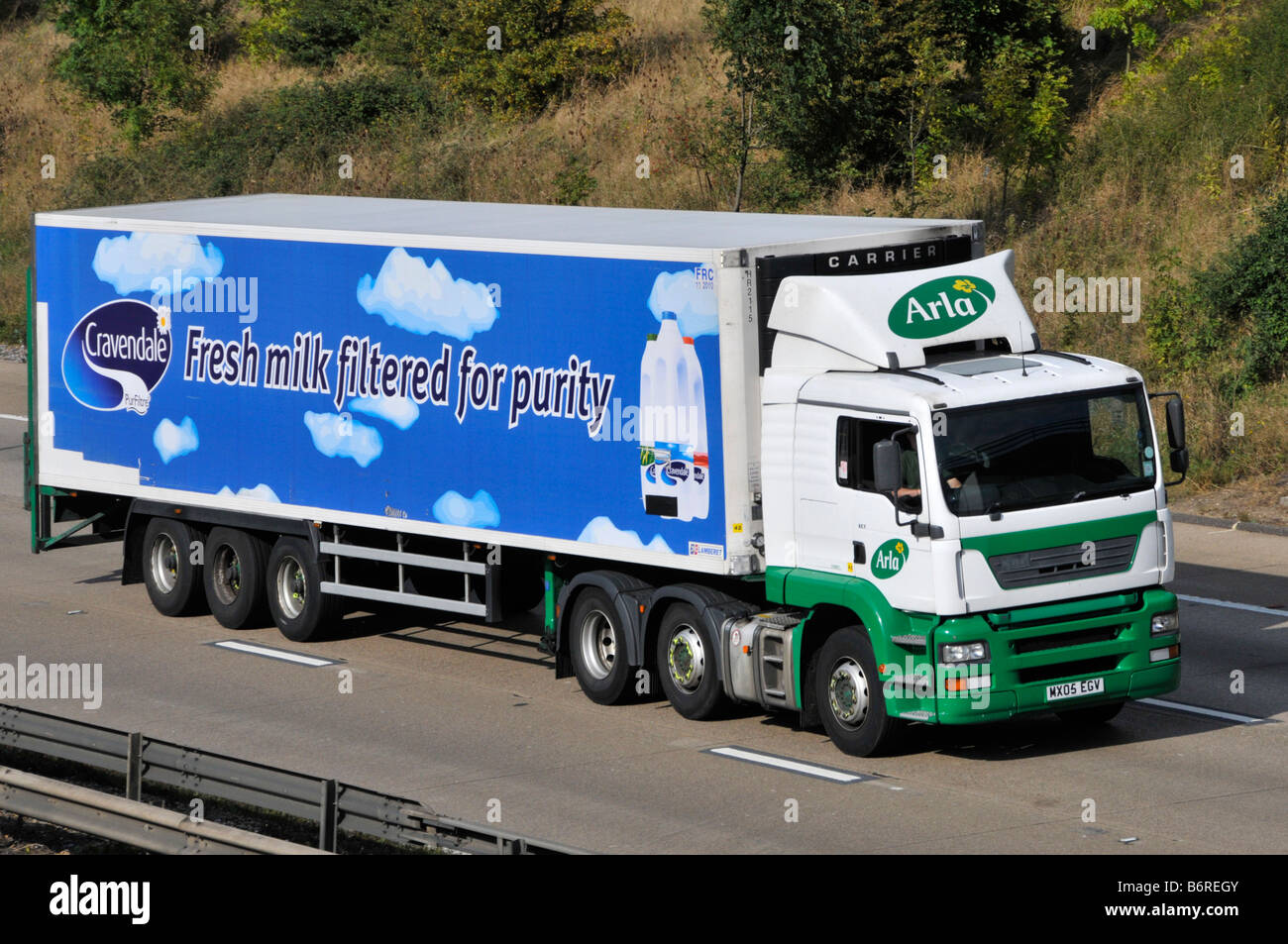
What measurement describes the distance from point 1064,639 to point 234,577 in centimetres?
870

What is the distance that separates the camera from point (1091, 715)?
14.4 meters

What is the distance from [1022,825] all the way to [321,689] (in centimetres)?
668

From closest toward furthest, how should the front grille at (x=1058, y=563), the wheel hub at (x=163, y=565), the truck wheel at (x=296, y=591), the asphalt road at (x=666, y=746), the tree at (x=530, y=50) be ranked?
the asphalt road at (x=666, y=746), the front grille at (x=1058, y=563), the truck wheel at (x=296, y=591), the wheel hub at (x=163, y=565), the tree at (x=530, y=50)

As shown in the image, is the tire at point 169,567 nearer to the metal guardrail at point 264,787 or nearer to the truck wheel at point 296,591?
the truck wheel at point 296,591

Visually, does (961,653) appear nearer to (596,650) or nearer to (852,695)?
(852,695)

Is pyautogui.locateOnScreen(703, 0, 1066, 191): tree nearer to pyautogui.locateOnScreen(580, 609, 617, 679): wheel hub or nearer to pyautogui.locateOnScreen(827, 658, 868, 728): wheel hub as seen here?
pyautogui.locateOnScreen(580, 609, 617, 679): wheel hub

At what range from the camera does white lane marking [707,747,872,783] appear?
13.1 metres

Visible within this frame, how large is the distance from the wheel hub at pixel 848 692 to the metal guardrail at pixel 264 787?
3.26m

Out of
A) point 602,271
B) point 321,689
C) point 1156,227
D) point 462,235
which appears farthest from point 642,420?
point 1156,227

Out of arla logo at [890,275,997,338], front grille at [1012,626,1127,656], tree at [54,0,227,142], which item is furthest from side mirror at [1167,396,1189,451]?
tree at [54,0,227,142]

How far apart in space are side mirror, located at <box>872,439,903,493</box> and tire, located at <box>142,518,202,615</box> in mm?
8413

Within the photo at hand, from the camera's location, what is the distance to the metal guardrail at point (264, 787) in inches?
397

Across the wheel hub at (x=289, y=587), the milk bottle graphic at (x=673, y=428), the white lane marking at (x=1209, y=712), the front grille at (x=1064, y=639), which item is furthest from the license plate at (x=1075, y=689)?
the wheel hub at (x=289, y=587)

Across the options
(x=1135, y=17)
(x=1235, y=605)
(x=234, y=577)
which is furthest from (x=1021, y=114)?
(x=234, y=577)
